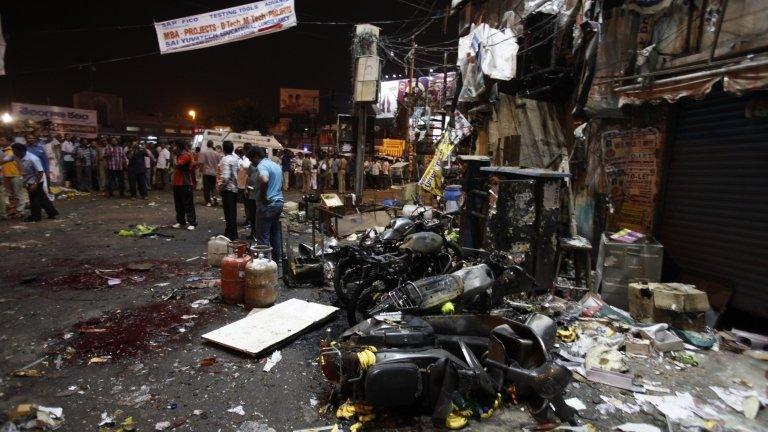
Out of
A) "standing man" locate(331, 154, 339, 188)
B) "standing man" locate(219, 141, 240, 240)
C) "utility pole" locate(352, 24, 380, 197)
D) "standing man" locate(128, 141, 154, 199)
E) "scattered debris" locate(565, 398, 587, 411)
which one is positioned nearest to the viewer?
"scattered debris" locate(565, 398, 587, 411)

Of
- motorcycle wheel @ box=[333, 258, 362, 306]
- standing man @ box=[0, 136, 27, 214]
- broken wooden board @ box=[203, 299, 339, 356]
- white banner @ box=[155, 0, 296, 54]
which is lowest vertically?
broken wooden board @ box=[203, 299, 339, 356]

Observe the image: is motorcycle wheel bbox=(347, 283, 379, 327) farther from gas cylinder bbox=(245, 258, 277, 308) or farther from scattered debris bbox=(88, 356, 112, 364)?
scattered debris bbox=(88, 356, 112, 364)

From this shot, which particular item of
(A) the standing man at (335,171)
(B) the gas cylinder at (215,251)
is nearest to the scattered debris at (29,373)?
(B) the gas cylinder at (215,251)

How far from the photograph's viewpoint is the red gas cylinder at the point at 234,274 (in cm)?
543

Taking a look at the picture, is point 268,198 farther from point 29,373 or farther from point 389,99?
point 389,99

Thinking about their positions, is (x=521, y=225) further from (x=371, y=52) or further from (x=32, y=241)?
(x=32, y=241)

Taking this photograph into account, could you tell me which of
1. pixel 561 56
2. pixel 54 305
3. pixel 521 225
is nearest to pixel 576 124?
pixel 561 56

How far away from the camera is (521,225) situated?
6.14m

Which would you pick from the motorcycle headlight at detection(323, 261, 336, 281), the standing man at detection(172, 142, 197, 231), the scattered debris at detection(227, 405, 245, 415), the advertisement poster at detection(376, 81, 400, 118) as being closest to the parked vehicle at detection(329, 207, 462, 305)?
the motorcycle headlight at detection(323, 261, 336, 281)

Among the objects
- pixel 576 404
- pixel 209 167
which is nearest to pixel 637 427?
pixel 576 404

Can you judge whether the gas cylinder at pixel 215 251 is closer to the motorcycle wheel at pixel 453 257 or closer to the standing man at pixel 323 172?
the motorcycle wheel at pixel 453 257

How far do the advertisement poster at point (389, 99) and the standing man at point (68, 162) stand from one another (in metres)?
20.6

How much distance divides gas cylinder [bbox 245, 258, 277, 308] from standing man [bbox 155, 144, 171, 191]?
14.4 meters

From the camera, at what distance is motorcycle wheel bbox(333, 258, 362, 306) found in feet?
17.8
